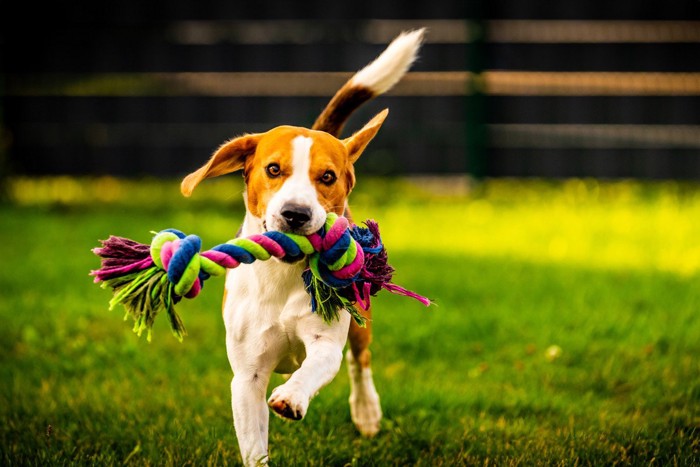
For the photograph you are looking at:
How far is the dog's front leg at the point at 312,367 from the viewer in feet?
8.89

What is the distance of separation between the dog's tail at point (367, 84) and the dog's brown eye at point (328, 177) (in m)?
0.99

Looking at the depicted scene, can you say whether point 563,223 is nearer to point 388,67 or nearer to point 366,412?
point 388,67

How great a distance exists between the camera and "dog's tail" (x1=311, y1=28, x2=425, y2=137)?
13.5 feet

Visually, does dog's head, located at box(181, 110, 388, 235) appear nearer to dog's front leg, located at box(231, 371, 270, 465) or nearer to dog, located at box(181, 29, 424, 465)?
dog, located at box(181, 29, 424, 465)

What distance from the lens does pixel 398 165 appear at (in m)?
10.8

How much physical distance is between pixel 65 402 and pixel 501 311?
259cm

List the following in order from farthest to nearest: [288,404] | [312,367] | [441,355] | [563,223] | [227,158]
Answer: [563,223] → [441,355] → [227,158] → [312,367] → [288,404]

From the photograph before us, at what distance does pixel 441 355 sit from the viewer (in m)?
4.98

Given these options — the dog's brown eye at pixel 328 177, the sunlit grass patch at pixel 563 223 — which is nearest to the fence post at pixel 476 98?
the sunlit grass patch at pixel 563 223

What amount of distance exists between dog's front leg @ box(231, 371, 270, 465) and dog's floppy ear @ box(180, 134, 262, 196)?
667 millimetres

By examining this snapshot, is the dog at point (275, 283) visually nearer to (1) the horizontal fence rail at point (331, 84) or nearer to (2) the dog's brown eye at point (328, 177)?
(2) the dog's brown eye at point (328, 177)

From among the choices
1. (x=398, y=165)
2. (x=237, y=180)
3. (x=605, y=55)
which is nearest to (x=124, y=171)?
(x=237, y=180)

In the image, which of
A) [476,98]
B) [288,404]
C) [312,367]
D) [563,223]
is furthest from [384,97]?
[288,404]

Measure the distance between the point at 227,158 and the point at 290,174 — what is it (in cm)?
34
